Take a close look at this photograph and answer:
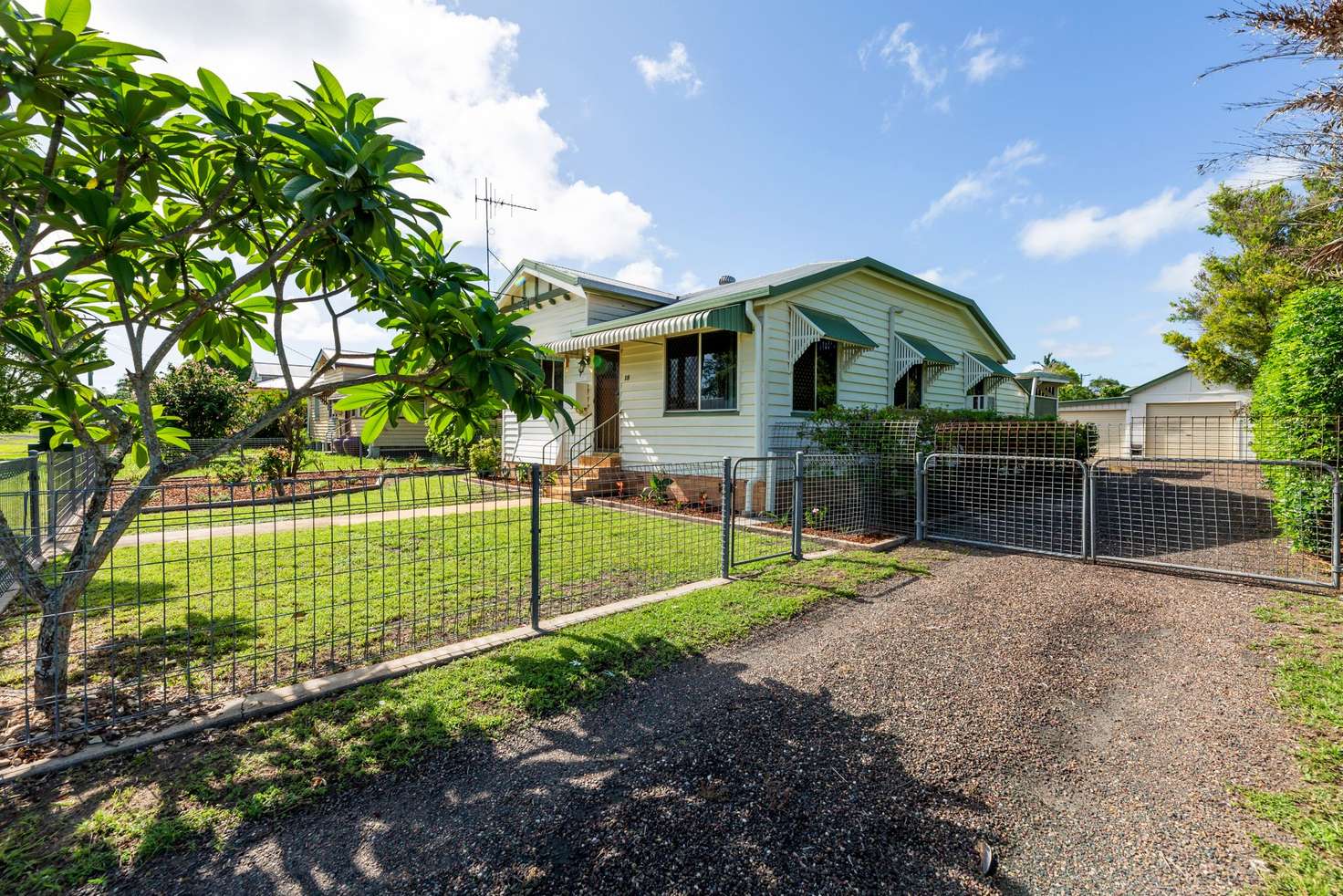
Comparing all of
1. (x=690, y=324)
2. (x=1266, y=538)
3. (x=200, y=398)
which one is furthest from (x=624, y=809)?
(x=200, y=398)

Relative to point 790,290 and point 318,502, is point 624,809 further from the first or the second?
point 318,502

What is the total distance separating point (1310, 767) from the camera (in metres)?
2.73

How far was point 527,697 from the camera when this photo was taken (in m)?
3.38

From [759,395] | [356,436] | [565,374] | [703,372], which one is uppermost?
[565,374]

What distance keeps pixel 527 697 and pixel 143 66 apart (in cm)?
386

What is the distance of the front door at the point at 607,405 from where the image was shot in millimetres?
13828

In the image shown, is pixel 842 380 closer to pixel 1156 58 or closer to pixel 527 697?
pixel 1156 58

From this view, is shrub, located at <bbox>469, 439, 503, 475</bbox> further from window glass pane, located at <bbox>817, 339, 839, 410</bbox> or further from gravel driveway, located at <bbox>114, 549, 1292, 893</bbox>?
gravel driveway, located at <bbox>114, 549, 1292, 893</bbox>

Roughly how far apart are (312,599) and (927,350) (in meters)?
13.1

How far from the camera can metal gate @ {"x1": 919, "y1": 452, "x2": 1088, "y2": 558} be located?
7887 millimetres

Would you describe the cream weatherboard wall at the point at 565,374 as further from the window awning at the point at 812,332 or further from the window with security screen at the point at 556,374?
the window awning at the point at 812,332

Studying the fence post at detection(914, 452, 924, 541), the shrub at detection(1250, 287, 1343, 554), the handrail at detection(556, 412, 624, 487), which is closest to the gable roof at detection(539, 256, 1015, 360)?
the handrail at detection(556, 412, 624, 487)

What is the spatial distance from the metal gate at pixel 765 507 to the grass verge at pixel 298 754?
8.49ft

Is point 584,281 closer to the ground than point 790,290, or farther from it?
farther from it
